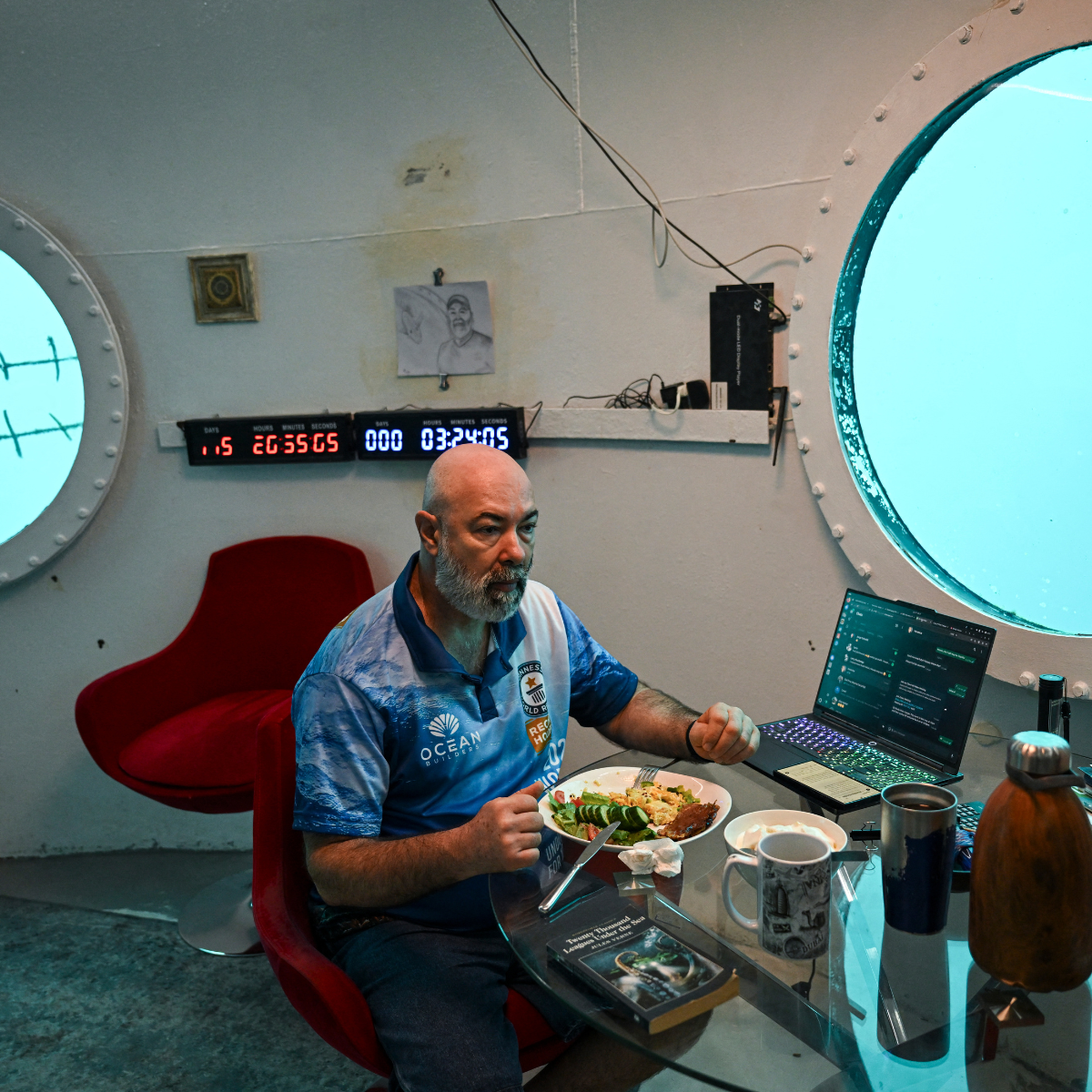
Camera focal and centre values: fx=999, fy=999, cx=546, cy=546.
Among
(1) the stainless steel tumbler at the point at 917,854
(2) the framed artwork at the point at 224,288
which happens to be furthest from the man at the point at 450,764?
(2) the framed artwork at the point at 224,288

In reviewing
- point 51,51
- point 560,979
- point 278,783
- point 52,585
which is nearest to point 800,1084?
point 560,979

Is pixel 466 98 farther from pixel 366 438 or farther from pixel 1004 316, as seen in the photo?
pixel 1004 316

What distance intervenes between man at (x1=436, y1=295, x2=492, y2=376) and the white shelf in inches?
9.0

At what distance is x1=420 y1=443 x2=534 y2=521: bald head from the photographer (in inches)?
74.4

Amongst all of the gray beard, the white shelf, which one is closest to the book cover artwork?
the gray beard

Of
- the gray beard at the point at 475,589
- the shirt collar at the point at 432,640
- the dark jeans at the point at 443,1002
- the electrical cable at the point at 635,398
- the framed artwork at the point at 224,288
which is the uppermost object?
the framed artwork at the point at 224,288

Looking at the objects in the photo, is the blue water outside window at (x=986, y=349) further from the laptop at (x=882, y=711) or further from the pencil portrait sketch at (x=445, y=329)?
the pencil portrait sketch at (x=445, y=329)

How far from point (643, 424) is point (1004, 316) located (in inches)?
36.2

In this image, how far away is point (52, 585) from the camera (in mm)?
3352

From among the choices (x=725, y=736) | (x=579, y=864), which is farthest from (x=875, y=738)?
(x=579, y=864)

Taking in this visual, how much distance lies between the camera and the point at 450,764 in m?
1.78

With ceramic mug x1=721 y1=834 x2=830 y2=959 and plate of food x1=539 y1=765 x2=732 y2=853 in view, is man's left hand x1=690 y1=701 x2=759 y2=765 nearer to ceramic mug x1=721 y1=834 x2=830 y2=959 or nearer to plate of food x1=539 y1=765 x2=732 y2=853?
→ plate of food x1=539 y1=765 x2=732 y2=853

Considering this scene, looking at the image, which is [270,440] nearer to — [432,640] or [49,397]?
[49,397]

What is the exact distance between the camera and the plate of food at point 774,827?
59.0 inches
